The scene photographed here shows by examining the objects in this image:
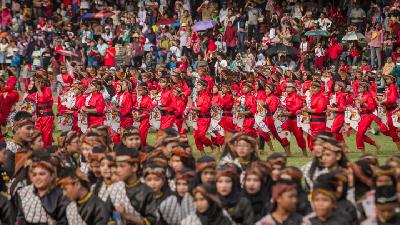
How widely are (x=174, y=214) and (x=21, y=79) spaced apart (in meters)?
25.1

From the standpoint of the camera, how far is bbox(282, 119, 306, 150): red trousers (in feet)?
68.1

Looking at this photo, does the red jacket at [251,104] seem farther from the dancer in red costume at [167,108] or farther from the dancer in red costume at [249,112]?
the dancer in red costume at [167,108]

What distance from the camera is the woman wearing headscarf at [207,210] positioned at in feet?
35.2

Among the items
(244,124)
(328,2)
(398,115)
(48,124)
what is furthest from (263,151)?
(328,2)

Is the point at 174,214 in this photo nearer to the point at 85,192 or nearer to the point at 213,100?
the point at 85,192

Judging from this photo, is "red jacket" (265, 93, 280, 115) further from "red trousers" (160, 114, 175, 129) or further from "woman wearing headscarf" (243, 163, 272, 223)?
"woman wearing headscarf" (243, 163, 272, 223)

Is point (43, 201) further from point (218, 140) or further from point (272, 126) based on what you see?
point (218, 140)

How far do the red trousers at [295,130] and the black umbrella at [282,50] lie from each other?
10.8 metres

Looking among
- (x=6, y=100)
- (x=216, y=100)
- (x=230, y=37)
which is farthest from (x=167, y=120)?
(x=230, y=37)

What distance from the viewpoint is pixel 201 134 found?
69.8 feet

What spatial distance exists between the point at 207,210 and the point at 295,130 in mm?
10239

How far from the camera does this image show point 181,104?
21719 millimetres

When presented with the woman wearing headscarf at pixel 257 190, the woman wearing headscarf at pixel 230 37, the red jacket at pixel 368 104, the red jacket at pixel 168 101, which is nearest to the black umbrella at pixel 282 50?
the woman wearing headscarf at pixel 230 37

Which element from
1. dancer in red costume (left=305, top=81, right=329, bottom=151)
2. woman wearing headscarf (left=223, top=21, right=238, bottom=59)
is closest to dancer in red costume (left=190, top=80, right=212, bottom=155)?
dancer in red costume (left=305, top=81, right=329, bottom=151)
